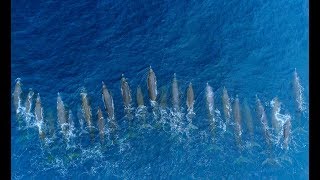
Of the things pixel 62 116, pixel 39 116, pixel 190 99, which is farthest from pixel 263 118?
pixel 39 116

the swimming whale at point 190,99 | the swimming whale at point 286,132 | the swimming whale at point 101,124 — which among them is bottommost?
the swimming whale at point 286,132

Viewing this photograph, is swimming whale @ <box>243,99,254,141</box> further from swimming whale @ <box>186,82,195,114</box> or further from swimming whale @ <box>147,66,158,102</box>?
swimming whale @ <box>147,66,158,102</box>

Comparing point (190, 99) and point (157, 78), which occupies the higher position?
point (157, 78)

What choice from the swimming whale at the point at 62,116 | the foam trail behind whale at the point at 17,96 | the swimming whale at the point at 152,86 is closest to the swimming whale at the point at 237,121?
the swimming whale at the point at 152,86

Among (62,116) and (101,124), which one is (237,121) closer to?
(101,124)

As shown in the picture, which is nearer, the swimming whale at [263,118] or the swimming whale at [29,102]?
the swimming whale at [29,102]

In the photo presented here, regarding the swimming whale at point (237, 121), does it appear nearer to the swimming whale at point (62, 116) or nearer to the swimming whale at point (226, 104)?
the swimming whale at point (226, 104)

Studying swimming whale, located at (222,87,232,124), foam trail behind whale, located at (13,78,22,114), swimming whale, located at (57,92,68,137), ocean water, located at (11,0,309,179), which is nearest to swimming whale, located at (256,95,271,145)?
ocean water, located at (11,0,309,179)

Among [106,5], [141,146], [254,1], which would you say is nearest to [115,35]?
[106,5]
